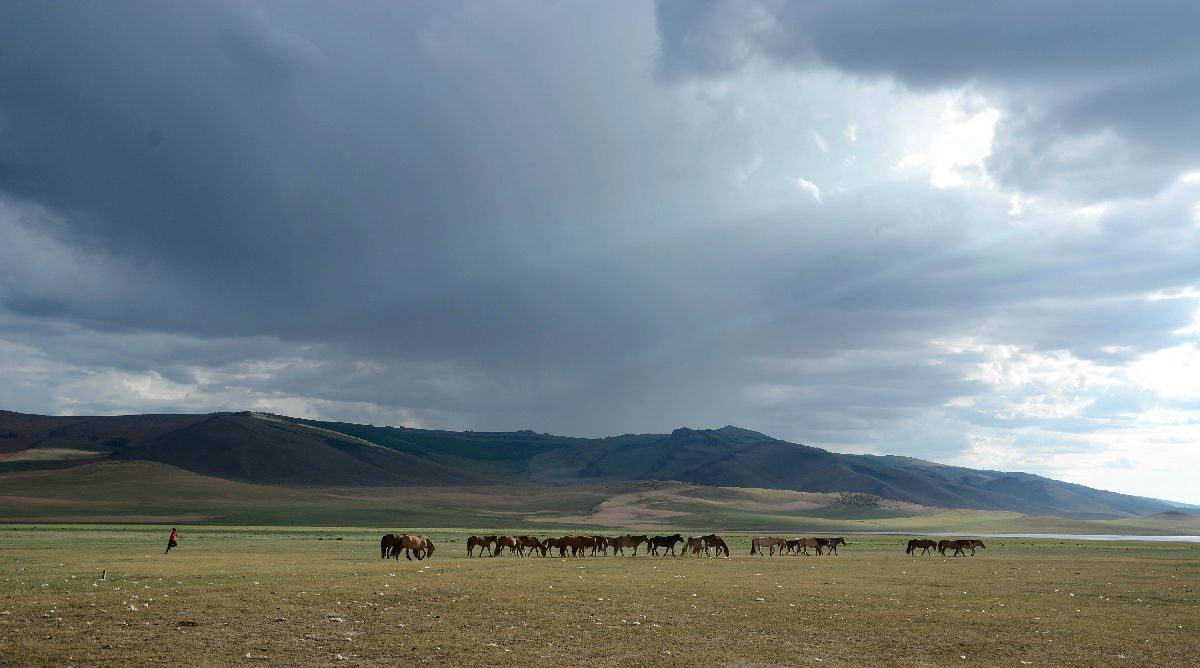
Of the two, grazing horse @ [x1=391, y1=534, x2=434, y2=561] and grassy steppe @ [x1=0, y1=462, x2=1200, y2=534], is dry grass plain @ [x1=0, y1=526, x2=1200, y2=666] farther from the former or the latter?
grassy steppe @ [x1=0, y1=462, x2=1200, y2=534]

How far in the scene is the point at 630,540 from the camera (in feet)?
179

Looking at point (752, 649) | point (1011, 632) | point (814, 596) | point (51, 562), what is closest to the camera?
point (752, 649)

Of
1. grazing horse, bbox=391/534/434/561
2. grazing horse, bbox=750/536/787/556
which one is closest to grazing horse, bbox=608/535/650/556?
grazing horse, bbox=750/536/787/556

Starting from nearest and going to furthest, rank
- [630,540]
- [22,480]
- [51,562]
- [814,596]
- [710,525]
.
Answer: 1. [814,596]
2. [51,562]
3. [630,540]
4. [710,525]
5. [22,480]

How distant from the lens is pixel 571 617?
21812 mm

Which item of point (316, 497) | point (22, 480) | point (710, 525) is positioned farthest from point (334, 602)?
point (22, 480)

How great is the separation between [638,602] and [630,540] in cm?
2981

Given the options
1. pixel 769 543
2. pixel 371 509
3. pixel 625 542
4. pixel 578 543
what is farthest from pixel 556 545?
pixel 371 509

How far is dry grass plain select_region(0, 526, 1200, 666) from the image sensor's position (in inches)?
681

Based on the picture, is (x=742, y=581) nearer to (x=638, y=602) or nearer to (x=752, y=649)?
(x=638, y=602)

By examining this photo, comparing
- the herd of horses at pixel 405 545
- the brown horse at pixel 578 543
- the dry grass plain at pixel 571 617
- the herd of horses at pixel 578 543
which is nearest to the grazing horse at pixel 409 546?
the herd of horses at pixel 405 545

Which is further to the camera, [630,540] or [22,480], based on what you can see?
[22,480]

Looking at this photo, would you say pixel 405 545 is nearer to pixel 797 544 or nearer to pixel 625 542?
pixel 625 542

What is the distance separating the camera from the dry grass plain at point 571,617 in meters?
17.3
